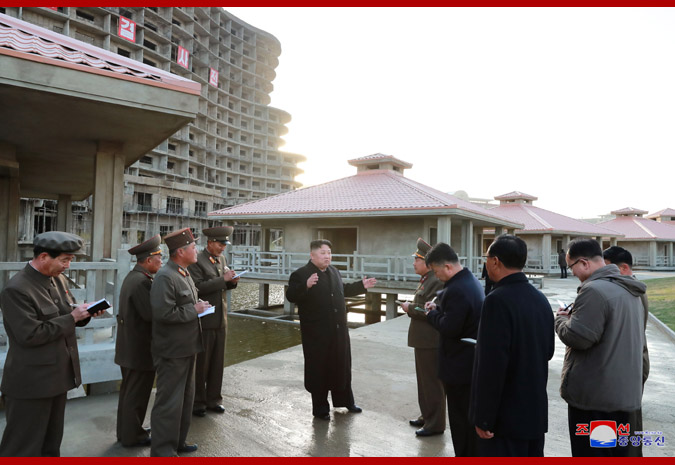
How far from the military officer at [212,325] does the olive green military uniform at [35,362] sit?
5.32 feet

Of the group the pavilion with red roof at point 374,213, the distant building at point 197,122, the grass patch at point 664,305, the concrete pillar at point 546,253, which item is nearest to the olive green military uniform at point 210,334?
the grass patch at point 664,305

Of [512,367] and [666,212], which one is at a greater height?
[666,212]

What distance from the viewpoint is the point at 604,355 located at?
3.04 meters

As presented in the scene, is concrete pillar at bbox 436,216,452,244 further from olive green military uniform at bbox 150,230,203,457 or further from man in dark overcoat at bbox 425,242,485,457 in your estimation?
olive green military uniform at bbox 150,230,203,457

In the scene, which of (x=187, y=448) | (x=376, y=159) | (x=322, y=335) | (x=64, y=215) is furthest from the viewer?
(x=376, y=159)

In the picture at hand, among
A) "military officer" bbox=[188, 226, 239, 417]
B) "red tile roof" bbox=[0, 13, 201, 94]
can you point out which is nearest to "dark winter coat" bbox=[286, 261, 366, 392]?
"military officer" bbox=[188, 226, 239, 417]

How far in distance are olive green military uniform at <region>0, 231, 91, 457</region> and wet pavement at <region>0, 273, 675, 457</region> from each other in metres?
0.74

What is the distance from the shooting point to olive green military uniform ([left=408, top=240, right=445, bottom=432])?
419 cm

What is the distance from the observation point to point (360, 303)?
21.1 metres

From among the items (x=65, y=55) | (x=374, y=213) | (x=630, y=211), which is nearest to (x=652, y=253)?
(x=630, y=211)

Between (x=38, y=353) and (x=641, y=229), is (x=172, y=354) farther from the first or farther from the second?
(x=641, y=229)

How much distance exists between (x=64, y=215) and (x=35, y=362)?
12467 mm

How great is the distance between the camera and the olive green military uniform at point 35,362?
2943mm

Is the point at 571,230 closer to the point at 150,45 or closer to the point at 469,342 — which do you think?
the point at 469,342
